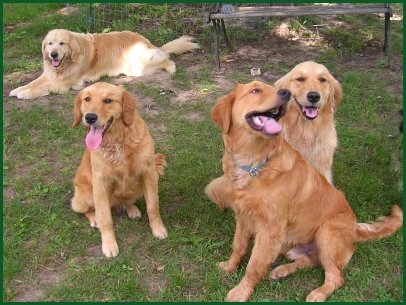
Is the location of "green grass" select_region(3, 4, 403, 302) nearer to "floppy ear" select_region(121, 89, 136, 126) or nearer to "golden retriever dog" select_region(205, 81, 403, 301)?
"golden retriever dog" select_region(205, 81, 403, 301)

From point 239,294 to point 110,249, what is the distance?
1.14 m

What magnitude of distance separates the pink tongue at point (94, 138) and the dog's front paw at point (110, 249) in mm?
816

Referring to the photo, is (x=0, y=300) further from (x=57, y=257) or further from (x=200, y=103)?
(x=200, y=103)

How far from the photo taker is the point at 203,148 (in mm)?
5215

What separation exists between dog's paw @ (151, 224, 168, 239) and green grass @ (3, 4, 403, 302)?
0.05 metres

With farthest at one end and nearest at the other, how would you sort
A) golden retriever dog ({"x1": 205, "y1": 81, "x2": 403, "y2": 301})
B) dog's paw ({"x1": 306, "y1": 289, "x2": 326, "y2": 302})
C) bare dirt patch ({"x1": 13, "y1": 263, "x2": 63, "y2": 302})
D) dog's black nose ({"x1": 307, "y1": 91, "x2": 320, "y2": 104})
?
dog's black nose ({"x1": 307, "y1": 91, "x2": 320, "y2": 104}) → bare dirt patch ({"x1": 13, "y1": 263, "x2": 63, "y2": 302}) → dog's paw ({"x1": 306, "y1": 289, "x2": 326, "y2": 302}) → golden retriever dog ({"x1": 205, "y1": 81, "x2": 403, "y2": 301})

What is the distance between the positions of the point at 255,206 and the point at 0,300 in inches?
78.2

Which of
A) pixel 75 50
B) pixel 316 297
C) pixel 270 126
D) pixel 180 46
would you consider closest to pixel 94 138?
pixel 270 126

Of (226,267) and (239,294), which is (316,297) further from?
(226,267)

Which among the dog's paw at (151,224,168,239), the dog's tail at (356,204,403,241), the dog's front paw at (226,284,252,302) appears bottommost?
the dog's front paw at (226,284,252,302)

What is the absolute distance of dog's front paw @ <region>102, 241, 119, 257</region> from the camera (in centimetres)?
362

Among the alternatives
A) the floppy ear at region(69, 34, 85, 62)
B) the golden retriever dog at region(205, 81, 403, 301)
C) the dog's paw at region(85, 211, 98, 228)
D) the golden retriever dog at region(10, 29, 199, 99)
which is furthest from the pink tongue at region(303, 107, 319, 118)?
the floppy ear at region(69, 34, 85, 62)

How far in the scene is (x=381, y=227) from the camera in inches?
144

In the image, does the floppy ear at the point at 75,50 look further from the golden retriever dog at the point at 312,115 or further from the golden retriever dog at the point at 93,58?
the golden retriever dog at the point at 312,115
